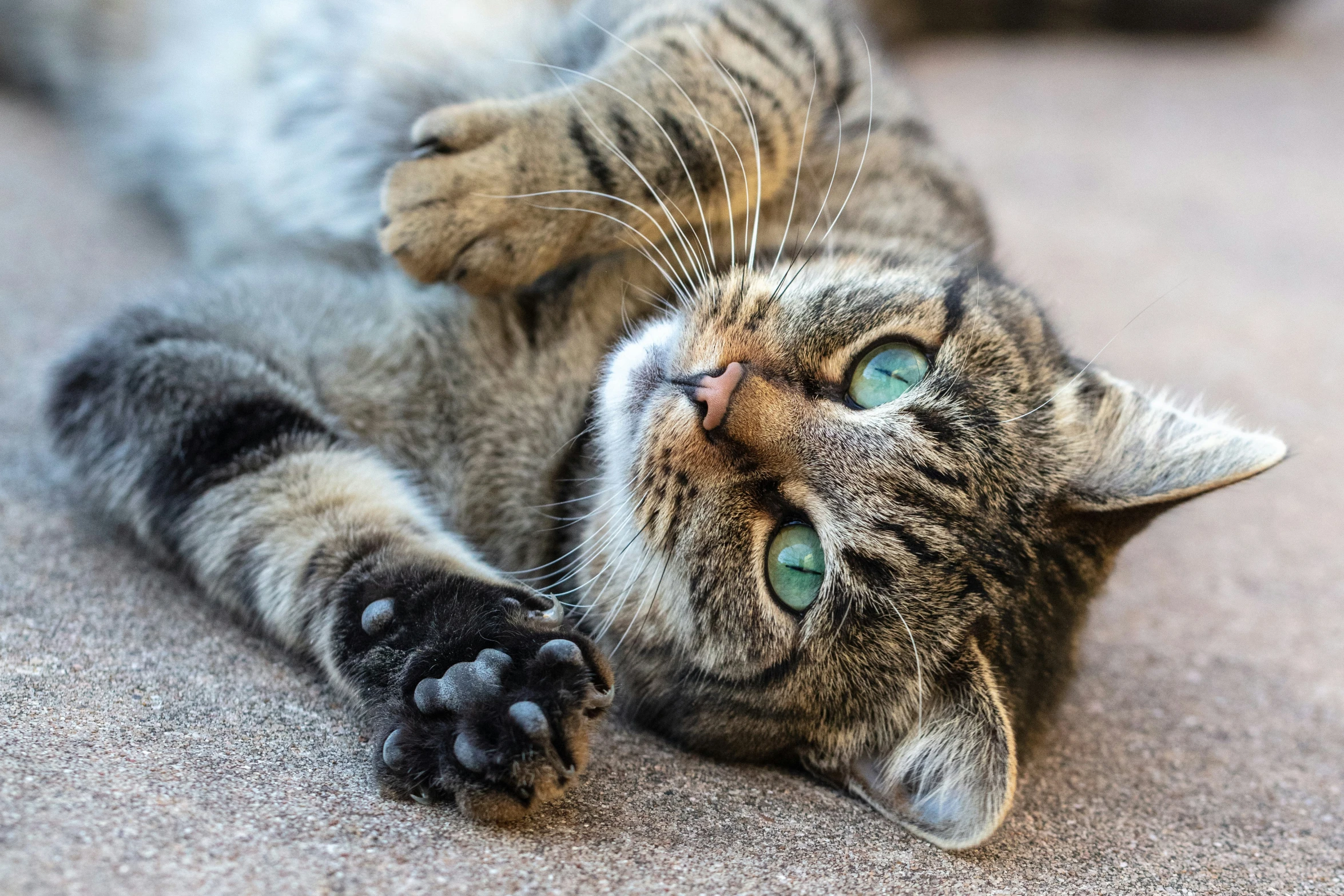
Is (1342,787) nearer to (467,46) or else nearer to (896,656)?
(896,656)

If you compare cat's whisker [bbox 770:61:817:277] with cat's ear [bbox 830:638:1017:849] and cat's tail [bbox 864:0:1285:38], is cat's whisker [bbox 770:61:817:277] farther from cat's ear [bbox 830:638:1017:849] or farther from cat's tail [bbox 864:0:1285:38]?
cat's tail [bbox 864:0:1285:38]

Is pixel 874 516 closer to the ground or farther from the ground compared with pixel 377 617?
farther from the ground

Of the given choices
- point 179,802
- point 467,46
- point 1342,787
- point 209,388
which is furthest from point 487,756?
point 467,46

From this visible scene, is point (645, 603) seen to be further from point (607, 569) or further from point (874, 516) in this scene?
point (874, 516)

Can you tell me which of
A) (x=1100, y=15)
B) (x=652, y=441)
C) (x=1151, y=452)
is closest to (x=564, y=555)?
(x=652, y=441)

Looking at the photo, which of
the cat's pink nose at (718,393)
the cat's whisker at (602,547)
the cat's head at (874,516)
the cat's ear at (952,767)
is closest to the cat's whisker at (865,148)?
the cat's head at (874,516)

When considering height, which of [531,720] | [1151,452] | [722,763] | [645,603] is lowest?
[722,763]

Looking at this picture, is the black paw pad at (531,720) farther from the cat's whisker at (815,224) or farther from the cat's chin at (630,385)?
the cat's whisker at (815,224)
